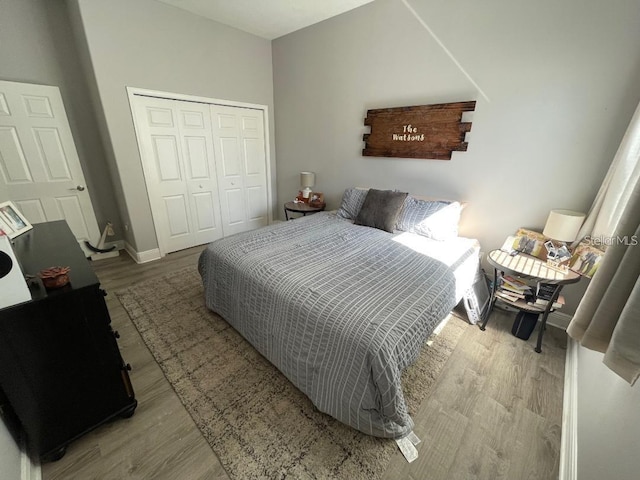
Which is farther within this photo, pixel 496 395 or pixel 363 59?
pixel 363 59

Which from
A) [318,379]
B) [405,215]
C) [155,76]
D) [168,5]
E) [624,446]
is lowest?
[318,379]

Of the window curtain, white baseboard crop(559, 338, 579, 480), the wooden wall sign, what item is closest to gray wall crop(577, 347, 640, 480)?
white baseboard crop(559, 338, 579, 480)

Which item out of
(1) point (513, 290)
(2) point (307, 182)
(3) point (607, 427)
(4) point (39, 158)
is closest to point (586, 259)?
Answer: (1) point (513, 290)

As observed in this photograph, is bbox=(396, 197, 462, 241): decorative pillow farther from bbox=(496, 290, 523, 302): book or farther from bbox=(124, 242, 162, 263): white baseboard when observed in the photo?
bbox=(124, 242, 162, 263): white baseboard

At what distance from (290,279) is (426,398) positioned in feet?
3.59

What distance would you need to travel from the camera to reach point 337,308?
1.33 m

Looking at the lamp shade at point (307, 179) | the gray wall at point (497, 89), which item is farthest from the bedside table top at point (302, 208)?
the gray wall at point (497, 89)

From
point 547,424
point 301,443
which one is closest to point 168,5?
point 301,443

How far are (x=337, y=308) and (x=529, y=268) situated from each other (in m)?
1.51

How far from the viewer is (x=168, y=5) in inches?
106

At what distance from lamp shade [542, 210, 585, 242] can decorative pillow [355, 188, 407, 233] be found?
3.75 feet

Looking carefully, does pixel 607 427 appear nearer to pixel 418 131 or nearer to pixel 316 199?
pixel 418 131

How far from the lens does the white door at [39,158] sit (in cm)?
249

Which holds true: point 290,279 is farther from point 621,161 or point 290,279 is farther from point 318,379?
point 621,161
